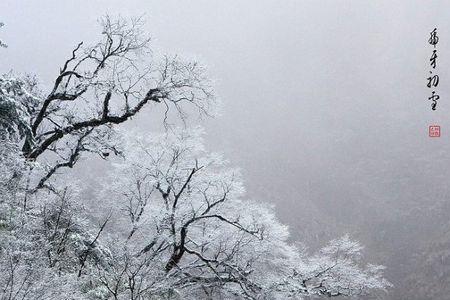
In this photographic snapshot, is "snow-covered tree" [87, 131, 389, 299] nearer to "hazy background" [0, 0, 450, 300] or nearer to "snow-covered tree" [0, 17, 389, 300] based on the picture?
"snow-covered tree" [0, 17, 389, 300]

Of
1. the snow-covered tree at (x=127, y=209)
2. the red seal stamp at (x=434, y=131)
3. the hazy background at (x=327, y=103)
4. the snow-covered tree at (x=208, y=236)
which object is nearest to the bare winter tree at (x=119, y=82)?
the snow-covered tree at (x=127, y=209)

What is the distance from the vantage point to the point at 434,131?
165ft

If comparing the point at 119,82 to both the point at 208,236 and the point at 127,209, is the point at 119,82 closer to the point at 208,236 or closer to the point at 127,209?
the point at 208,236

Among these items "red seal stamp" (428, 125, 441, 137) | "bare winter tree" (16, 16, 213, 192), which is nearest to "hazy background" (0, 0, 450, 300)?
"red seal stamp" (428, 125, 441, 137)

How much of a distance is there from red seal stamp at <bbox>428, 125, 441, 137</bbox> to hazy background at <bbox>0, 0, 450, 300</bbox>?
1.99 feet

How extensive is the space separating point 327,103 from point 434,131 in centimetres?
1395

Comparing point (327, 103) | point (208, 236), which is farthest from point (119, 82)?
point (327, 103)

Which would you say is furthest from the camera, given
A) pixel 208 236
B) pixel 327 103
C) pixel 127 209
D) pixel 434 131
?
pixel 327 103

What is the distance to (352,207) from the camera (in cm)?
4488

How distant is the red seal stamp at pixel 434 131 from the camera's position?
163 ft

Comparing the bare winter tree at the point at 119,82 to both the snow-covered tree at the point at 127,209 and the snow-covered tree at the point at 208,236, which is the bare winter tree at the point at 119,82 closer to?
the snow-covered tree at the point at 127,209

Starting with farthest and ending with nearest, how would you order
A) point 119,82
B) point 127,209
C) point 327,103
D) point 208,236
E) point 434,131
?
point 327,103 → point 434,131 → point 127,209 → point 208,236 → point 119,82

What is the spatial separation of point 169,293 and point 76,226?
96.5 inches

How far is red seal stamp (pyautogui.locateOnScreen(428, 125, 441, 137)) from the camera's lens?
4976 cm
